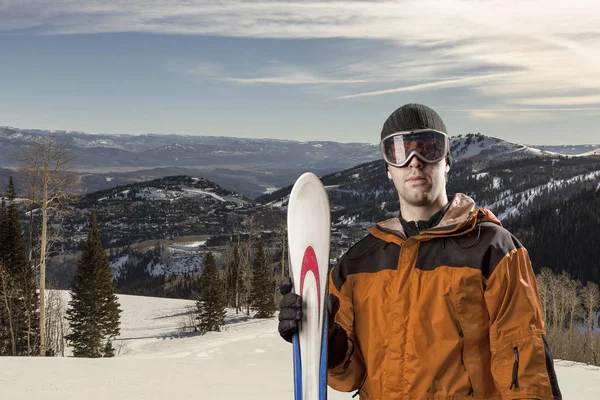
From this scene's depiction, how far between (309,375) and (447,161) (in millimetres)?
1419

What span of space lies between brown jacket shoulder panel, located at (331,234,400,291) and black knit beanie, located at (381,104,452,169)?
0.61m

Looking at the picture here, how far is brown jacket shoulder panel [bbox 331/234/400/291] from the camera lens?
2703 mm

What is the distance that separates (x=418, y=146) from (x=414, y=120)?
178mm

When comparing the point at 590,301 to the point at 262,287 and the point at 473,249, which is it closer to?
the point at 262,287

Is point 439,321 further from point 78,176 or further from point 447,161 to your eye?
point 78,176

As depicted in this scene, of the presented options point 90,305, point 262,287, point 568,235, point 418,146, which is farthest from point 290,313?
point 568,235

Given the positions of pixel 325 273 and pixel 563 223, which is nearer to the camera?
pixel 325 273

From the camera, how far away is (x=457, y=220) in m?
2.48

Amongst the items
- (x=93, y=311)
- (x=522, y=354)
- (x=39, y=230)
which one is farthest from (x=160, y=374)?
(x=93, y=311)

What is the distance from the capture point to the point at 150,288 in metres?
136

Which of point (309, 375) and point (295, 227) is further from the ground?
point (295, 227)

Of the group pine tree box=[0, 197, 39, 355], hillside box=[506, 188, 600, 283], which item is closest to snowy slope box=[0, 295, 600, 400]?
pine tree box=[0, 197, 39, 355]

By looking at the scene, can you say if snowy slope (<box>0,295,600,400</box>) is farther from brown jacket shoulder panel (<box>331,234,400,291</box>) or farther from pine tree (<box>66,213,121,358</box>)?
pine tree (<box>66,213,121,358</box>)

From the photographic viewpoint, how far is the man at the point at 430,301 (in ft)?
7.39
